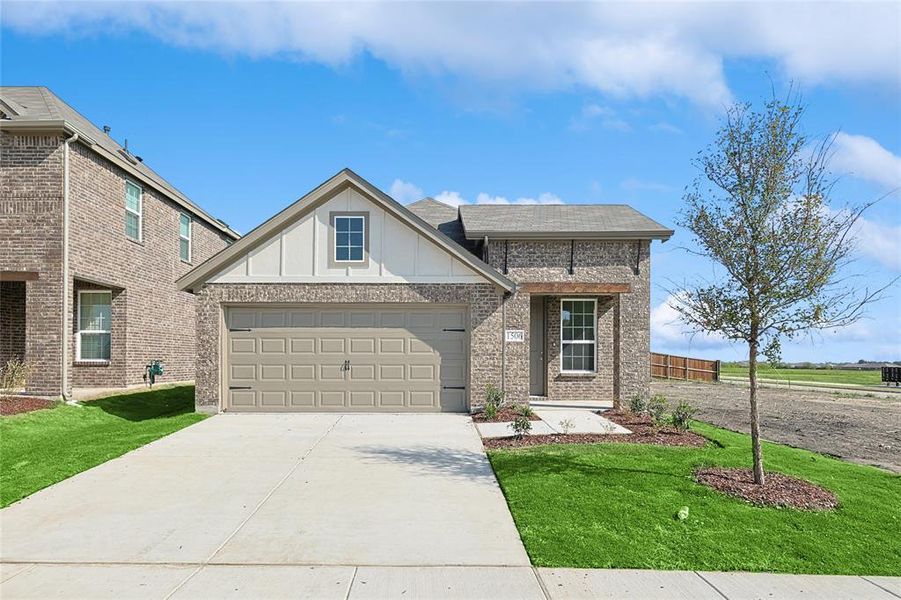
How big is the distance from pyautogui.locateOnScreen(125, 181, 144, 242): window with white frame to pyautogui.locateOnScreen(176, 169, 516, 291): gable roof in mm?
5687

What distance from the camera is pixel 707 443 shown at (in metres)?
11.9

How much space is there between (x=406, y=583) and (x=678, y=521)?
130 inches

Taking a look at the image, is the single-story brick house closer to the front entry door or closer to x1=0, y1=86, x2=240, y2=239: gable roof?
the front entry door

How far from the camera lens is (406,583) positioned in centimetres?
557

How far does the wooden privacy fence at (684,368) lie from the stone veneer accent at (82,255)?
24.4 m

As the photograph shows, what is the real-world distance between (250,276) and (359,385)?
3559 mm

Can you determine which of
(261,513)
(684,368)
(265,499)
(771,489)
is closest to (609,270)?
(771,489)

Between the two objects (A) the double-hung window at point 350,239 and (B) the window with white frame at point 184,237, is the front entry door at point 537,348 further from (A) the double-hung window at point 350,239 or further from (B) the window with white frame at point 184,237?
(B) the window with white frame at point 184,237

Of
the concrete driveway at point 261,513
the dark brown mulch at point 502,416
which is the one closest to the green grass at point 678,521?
the concrete driveway at point 261,513

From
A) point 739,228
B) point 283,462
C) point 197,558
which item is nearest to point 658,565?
point 197,558

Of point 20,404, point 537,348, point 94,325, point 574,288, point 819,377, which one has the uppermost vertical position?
point 574,288

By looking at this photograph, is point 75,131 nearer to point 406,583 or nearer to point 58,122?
point 58,122

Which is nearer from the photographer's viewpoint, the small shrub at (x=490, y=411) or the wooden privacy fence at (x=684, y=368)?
the small shrub at (x=490, y=411)

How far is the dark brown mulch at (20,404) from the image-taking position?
14.1 meters
